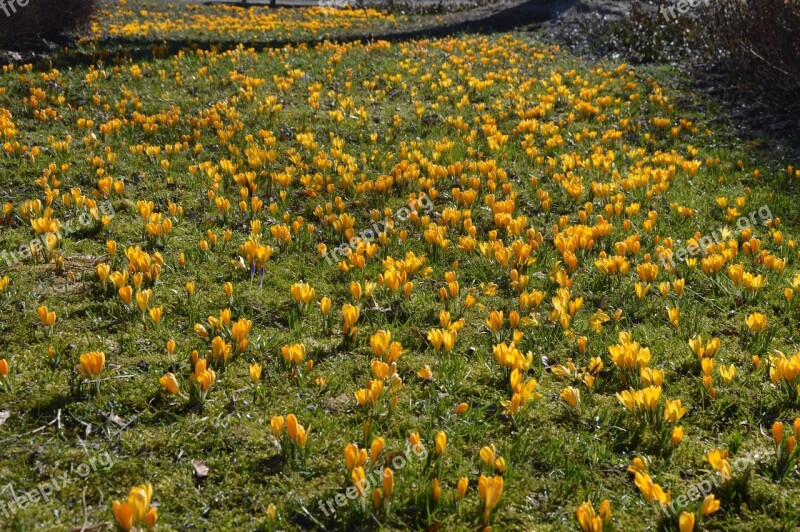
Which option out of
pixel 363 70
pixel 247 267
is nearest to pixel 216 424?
pixel 247 267

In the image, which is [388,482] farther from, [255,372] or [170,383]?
[170,383]

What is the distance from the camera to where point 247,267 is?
5219mm

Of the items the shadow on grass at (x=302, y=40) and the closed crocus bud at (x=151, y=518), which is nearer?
the closed crocus bud at (x=151, y=518)

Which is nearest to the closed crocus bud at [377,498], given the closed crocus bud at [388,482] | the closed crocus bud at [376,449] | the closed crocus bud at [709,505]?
the closed crocus bud at [388,482]

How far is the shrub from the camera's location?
37.2 ft

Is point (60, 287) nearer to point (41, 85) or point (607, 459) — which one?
point (607, 459)

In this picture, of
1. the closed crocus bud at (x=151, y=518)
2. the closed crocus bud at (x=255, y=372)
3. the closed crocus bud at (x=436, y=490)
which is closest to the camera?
the closed crocus bud at (x=151, y=518)

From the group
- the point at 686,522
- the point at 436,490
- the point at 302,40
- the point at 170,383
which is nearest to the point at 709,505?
the point at 686,522

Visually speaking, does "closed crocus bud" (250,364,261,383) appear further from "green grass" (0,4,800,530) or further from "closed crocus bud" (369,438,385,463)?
"closed crocus bud" (369,438,385,463)

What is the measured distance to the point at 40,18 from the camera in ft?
40.2

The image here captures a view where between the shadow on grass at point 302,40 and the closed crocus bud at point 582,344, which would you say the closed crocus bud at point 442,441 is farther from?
the shadow on grass at point 302,40

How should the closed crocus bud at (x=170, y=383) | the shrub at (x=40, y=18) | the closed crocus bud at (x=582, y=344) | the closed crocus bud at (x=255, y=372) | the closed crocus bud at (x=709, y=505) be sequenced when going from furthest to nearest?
the shrub at (x=40, y=18) < the closed crocus bud at (x=582, y=344) < the closed crocus bud at (x=255, y=372) < the closed crocus bud at (x=170, y=383) < the closed crocus bud at (x=709, y=505)

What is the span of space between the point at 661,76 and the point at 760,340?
31.0ft

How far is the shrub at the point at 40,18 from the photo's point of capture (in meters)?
11.3
